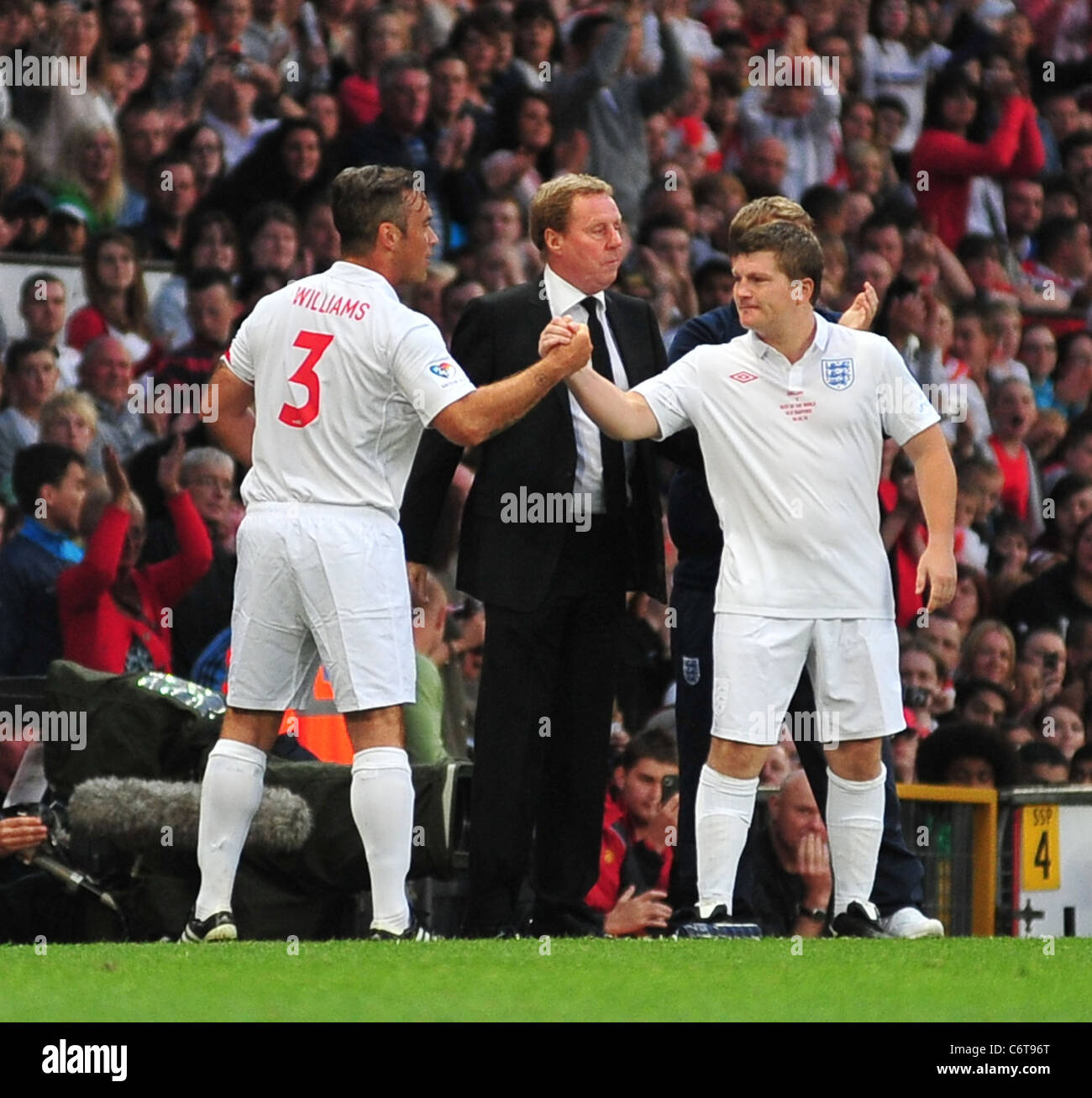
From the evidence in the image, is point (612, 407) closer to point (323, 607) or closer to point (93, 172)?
point (323, 607)

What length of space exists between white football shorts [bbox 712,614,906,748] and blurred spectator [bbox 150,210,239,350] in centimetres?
401

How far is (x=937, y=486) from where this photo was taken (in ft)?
20.1

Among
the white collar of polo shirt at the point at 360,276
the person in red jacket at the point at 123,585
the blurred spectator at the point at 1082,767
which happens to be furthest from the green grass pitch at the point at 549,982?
the blurred spectator at the point at 1082,767

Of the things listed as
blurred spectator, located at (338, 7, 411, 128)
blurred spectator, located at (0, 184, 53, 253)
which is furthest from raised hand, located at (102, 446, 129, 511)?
blurred spectator, located at (338, 7, 411, 128)

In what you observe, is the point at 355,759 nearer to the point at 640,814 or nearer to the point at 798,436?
the point at 798,436

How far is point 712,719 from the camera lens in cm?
629

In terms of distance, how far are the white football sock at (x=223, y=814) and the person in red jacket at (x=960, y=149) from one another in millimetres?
7471

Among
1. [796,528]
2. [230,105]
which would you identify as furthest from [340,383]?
[230,105]

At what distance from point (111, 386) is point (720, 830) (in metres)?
4.09

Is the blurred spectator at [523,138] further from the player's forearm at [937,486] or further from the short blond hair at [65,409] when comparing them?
the player's forearm at [937,486]

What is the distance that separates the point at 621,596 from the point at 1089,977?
201 centimetres

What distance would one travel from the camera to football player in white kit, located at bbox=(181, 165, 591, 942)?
579 centimetres

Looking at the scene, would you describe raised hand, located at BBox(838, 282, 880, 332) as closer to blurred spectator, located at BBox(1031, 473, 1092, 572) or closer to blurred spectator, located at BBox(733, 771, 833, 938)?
blurred spectator, located at BBox(733, 771, 833, 938)
